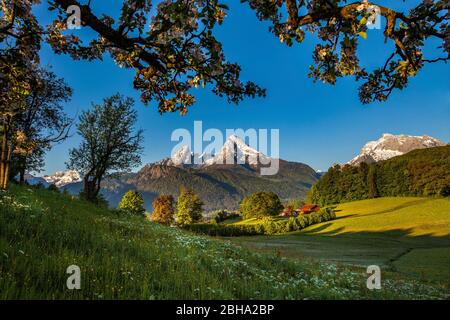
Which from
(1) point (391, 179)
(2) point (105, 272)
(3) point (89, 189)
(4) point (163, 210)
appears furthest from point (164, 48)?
(1) point (391, 179)

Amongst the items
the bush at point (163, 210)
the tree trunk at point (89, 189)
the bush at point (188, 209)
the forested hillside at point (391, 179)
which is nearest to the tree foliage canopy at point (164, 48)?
the tree trunk at point (89, 189)

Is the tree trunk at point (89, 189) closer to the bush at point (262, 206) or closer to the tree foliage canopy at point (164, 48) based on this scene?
the tree foliage canopy at point (164, 48)

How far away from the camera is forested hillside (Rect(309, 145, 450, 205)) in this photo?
387 ft

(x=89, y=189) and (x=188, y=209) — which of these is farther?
(x=188, y=209)

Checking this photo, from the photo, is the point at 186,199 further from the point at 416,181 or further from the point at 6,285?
the point at 6,285

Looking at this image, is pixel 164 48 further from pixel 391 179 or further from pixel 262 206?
pixel 391 179

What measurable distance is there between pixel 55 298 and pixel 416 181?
143m

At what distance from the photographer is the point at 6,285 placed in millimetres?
5086

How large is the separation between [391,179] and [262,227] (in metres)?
74.2

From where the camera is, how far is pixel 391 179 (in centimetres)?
13562

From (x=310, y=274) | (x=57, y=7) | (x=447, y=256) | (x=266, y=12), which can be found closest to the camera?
(x=57, y=7)

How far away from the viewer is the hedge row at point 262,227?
87938mm

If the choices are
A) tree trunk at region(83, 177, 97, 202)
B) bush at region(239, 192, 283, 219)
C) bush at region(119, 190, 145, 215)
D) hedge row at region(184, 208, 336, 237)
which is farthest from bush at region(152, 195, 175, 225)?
tree trunk at region(83, 177, 97, 202)

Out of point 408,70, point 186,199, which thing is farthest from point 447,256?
point 186,199
